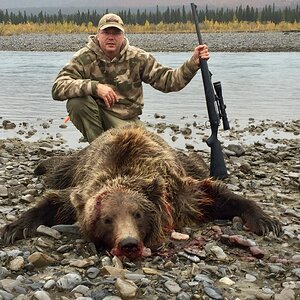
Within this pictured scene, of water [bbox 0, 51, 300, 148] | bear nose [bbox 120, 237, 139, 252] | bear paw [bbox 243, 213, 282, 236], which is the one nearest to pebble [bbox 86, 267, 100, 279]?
bear nose [bbox 120, 237, 139, 252]

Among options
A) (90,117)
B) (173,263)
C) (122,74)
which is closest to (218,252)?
(173,263)

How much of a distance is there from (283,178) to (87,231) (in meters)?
2.79

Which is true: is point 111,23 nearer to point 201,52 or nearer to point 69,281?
point 201,52

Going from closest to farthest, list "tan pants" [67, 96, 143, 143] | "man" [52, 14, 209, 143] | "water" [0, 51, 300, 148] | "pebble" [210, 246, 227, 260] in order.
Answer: "pebble" [210, 246, 227, 260] < "man" [52, 14, 209, 143] < "tan pants" [67, 96, 143, 143] < "water" [0, 51, 300, 148]

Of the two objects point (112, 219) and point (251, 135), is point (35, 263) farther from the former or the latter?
point (251, 135)

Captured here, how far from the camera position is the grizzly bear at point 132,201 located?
4.09 m

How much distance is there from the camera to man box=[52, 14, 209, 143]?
6121mm

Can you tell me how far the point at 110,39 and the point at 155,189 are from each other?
2.35m

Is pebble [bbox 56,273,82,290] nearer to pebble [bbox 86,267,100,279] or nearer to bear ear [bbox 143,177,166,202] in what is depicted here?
pebble [bbox 86,267,100,279]

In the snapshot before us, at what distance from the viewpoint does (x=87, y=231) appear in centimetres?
425

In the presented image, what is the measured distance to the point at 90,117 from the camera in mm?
6312

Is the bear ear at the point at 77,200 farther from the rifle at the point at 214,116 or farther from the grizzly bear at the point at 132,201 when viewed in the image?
the rifle at the point at 214,116

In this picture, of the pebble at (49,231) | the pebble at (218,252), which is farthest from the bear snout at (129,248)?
the pebble at (49,231)

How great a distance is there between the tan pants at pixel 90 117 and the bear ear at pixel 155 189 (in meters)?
1.91
